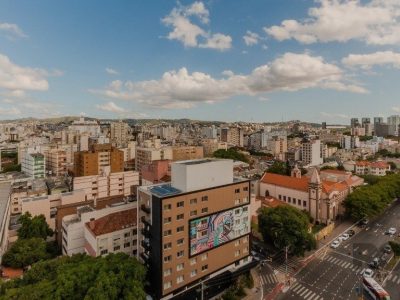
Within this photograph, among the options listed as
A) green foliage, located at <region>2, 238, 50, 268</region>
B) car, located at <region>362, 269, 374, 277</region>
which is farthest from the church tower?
green foliage, located at <region>2, 238, 50, 268</region>

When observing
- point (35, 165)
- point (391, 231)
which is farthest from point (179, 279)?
point (35, 165)

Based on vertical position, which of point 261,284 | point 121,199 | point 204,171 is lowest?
point 261,284

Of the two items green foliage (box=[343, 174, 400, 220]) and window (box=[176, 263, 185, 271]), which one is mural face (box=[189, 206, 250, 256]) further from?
green foliage (box=[343, 174, 400, 220])

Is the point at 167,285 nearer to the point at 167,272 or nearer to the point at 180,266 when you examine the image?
the point at 167,272

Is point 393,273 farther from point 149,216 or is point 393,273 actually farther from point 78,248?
point 78,248

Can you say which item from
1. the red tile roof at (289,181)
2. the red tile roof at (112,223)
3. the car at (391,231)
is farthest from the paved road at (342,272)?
the red tile roof at (112,223)

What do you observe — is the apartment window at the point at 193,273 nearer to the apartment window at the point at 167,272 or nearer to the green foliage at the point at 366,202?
the apartment window at the point at 167,272

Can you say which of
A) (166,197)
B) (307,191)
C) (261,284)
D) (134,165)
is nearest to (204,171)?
(166,197)
